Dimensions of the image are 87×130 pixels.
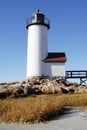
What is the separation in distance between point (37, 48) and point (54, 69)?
359 centimetres

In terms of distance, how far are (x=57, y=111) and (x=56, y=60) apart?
2715 centimetres

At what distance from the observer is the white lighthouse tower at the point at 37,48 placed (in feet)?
127

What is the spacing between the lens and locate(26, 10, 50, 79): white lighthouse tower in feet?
127

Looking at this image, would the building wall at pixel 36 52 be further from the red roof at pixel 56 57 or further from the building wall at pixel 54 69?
the building wall at pixel 54 69

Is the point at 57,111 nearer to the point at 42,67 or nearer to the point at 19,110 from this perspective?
the point at 19,110

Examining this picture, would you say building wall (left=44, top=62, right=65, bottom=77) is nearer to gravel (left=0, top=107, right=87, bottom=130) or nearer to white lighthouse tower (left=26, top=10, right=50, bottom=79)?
white lighthouse tower (left=26, top=10, right=50, bottom=79)

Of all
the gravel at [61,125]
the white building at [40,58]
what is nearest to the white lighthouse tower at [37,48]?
the white building at [40,58]

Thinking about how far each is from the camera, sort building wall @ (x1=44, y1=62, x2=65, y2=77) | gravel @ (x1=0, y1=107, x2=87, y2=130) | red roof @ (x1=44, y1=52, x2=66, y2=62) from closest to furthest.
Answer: gravel @ (x1=0, y1=107, x2=87, y2=130) < building wall @ (x1=44, y1=62, x2=65, y2=77) < red roof @ (x1=44, y1=52, x2=66, y2=62)

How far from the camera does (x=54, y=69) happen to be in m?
38.7

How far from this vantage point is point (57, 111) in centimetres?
1196

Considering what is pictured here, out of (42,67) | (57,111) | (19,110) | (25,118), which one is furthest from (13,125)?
(42,67)

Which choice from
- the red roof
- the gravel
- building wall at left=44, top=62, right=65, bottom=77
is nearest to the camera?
the gravel

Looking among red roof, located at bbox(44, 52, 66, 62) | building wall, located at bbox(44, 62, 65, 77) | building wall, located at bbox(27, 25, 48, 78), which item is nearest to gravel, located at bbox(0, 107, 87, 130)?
building wall, located at bbox(44, 62, 65, 77)

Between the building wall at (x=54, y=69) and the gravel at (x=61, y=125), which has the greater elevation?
the building wall at (x=54, y=69)
